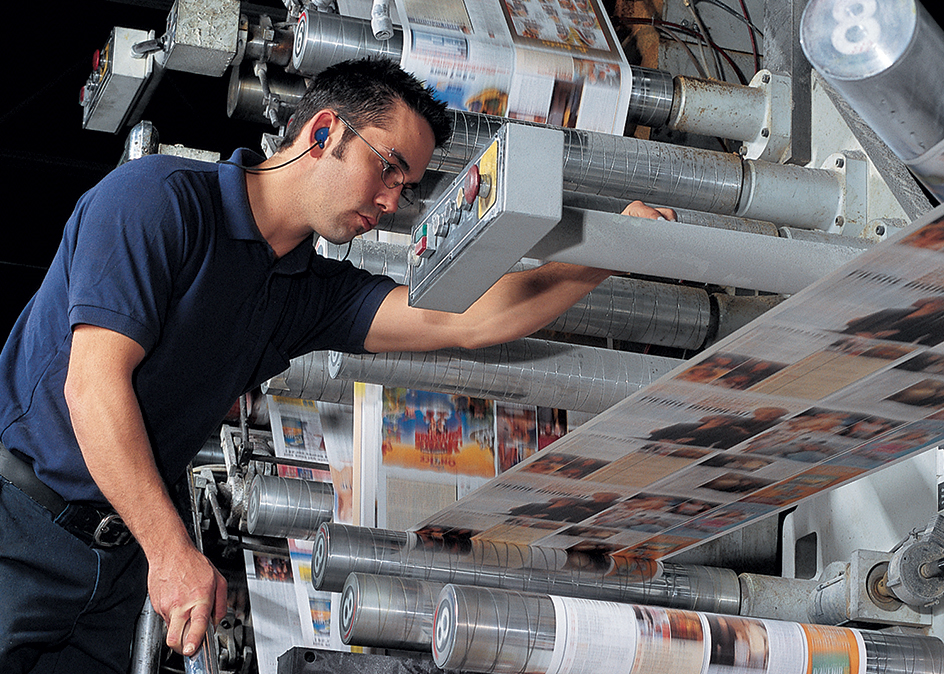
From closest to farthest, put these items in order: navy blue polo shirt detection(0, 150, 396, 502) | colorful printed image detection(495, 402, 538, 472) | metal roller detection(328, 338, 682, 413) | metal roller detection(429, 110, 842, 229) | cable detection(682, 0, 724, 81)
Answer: navy blue polo shirt detection(0, 150, 396, 502) < metal roller detection(328, 338, 682, 413) < metal roller detection(429, 110, 842, 229) < colorful printed image detection(495, 402, 538, 472) < cable detection(682, 0, 724, 81)

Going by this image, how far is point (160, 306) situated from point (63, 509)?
0.33 metres

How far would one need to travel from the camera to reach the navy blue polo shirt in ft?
4.67

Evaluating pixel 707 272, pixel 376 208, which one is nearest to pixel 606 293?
pixel 376 208

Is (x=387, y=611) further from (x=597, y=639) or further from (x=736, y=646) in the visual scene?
(x=736, y=646)

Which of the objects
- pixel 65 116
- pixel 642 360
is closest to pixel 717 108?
pixel 642 360

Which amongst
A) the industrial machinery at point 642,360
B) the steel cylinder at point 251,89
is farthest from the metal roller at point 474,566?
the steel cylinder at point 251,89

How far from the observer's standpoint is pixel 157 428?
1.59 m

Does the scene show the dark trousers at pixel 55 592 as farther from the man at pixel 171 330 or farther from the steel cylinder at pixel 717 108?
the steel cylinder at pixel 717 108

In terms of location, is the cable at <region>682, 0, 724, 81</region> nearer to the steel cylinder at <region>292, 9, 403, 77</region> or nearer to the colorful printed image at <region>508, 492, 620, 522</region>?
the steel cylinder at <region>292, 9, 403, 77</region>

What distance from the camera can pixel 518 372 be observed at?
1.99 meters

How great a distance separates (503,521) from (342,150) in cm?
67

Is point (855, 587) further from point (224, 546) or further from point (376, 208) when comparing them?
point (224, 546)

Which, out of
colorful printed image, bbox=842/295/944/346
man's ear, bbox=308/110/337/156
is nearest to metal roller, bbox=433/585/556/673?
colorful printed image, bbox=842/295/944/346

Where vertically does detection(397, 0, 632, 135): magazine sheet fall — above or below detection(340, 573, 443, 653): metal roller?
above
